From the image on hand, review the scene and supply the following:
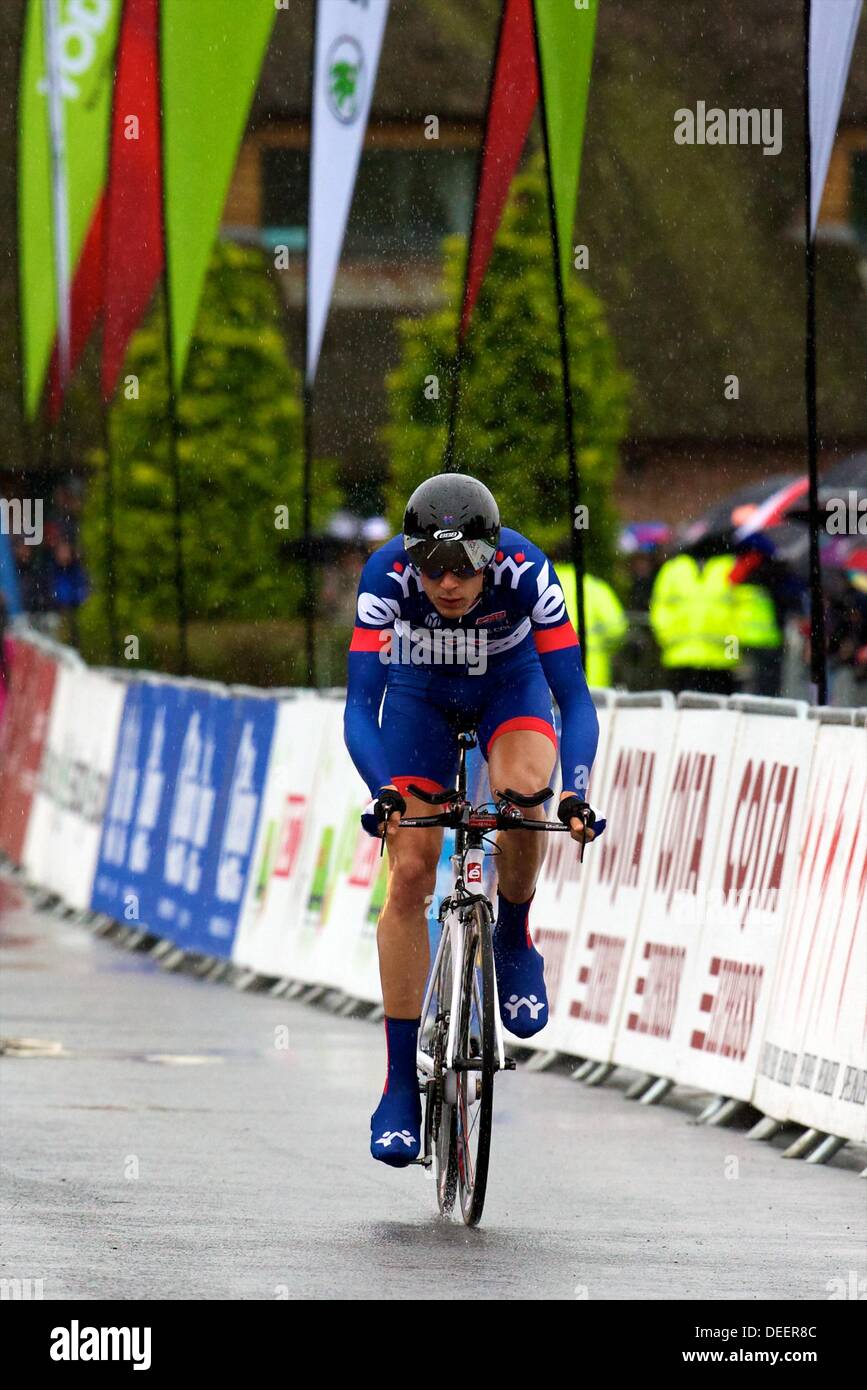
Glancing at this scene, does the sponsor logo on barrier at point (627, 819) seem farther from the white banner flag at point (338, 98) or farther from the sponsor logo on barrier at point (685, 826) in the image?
the white banner flag at point (338, 98)

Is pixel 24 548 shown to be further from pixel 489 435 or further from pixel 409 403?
pixel 489 435

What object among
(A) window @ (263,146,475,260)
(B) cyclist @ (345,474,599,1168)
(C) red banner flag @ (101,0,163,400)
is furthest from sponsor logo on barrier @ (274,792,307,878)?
(A) window @ (263,146,475,260)

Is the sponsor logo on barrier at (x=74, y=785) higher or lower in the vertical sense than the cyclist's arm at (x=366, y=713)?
lower

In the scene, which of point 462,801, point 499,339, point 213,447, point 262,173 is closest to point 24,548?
point 213,447

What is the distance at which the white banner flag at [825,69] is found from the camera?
11898 mm

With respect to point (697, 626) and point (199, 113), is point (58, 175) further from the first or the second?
point (199, 113)

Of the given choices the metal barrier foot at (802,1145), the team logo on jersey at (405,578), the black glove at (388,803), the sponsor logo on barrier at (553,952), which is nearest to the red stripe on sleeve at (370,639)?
the team logo on jersey at (405,578)

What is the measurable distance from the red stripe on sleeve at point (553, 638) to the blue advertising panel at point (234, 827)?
743cm

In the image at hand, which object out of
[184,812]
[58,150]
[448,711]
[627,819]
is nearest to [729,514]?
[58,150]

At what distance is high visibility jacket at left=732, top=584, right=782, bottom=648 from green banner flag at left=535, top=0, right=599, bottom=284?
9.06 metres

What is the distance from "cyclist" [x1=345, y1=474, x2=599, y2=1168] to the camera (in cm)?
839

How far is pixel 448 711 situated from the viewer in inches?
342

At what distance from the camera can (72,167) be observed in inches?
941
